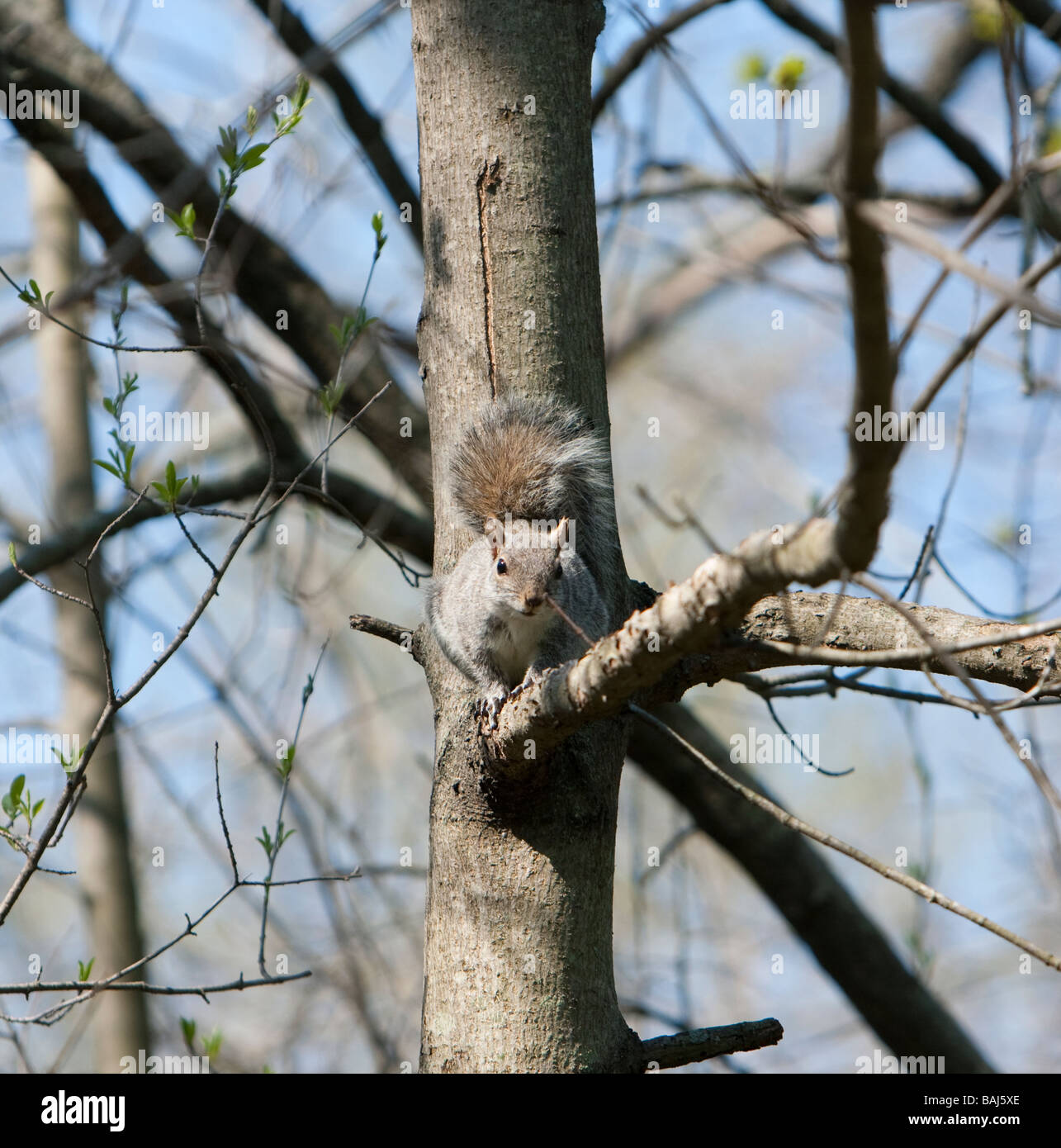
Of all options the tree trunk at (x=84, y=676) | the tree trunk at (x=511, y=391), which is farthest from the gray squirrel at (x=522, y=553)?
the tree trunk at (x=84, y=676)

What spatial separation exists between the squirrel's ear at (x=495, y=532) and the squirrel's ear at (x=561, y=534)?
0.13 meters

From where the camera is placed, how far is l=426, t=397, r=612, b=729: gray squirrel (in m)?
2.38

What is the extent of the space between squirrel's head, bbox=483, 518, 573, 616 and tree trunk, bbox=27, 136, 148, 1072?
1.57 metres

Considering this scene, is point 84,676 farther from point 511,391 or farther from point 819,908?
point 819,908

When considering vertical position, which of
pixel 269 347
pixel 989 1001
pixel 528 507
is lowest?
pixel 989 1001

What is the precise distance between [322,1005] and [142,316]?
4431mm

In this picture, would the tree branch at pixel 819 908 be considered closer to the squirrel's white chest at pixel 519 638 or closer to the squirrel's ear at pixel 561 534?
the squirrel's white chest at pixel 519 638

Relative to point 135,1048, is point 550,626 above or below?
above

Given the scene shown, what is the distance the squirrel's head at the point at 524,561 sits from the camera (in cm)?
264

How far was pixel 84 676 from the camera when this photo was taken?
384cm

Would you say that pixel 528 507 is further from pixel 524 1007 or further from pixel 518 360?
pixel 524 1007

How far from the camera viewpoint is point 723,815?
363cm

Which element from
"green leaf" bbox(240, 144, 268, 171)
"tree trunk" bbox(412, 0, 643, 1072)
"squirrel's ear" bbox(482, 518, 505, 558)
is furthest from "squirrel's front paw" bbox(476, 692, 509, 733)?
"green leaf" bbox(240, 144, 268, 171)
